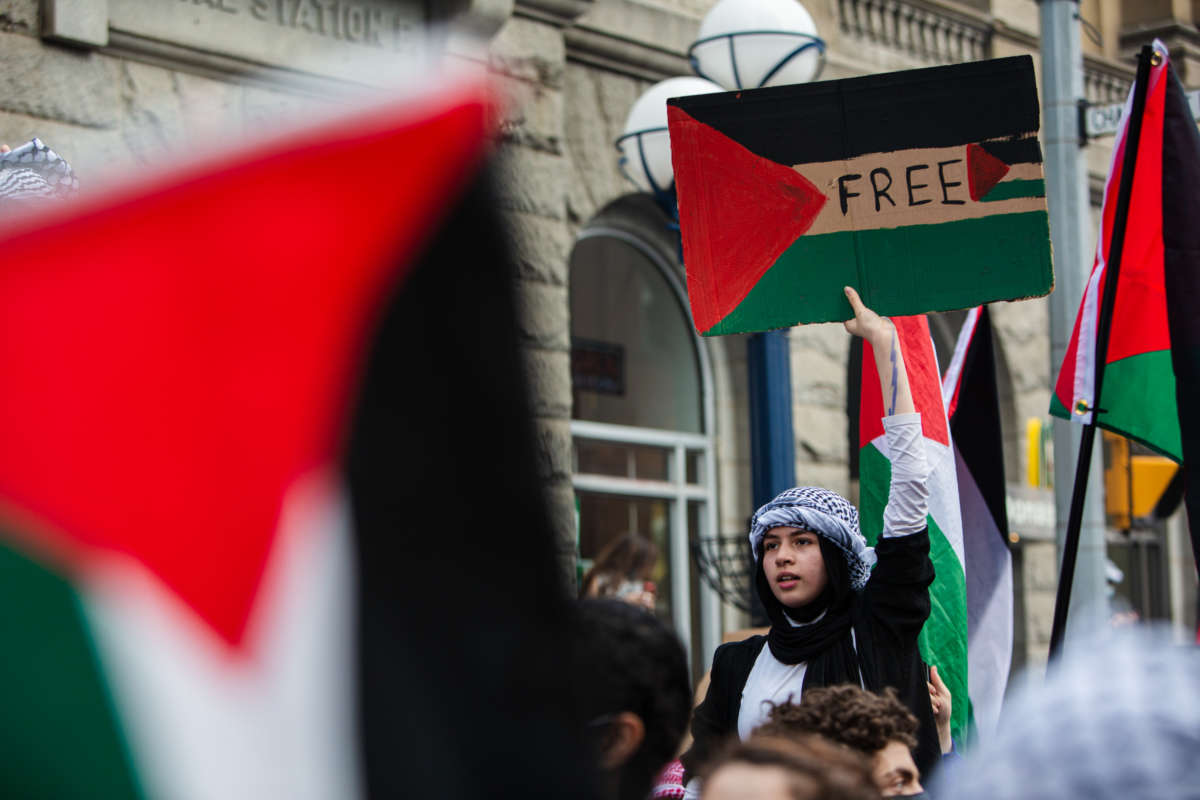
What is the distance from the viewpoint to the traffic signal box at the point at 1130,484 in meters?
11.2

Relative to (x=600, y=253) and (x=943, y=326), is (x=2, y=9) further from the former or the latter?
(x=943, y=326)

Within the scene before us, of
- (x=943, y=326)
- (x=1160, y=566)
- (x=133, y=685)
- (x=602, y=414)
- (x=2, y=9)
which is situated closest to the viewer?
(x=133, y=685)

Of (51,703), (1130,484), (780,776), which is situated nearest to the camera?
(51,703)

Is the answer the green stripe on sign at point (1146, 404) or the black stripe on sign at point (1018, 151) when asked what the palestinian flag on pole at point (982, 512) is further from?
the black stripe on sign at point (1018, 151)

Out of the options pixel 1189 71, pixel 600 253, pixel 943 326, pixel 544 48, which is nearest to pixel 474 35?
pixel 544 48

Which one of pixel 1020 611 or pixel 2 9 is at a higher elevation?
pixel 2 9

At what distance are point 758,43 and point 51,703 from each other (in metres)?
6.15

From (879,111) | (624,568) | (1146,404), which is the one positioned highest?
(879,111)

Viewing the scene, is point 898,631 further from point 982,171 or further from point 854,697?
point 982,171

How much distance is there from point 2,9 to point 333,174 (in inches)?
249

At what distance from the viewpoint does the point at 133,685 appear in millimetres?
941

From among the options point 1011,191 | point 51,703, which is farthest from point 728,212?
point 51,703

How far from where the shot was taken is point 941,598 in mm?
4500

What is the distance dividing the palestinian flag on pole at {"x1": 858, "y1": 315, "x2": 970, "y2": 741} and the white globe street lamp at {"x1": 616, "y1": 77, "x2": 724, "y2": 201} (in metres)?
2.53
